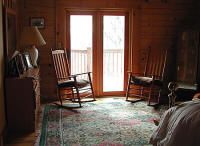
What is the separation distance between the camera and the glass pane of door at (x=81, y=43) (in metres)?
5.01

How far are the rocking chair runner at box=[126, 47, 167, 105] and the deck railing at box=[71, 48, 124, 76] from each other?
0.39 metres

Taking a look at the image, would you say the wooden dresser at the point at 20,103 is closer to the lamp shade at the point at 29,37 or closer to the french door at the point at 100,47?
the lamp shade at the point at 29,37

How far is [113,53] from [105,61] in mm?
243

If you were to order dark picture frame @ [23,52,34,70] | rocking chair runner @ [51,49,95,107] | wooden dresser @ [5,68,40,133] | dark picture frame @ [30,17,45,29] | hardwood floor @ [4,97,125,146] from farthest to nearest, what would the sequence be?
dark picture frame @ [30,17,45,29]
rocking chair runner @ [51,49,95,107]
dark picture frame @ [23,52,34,70]
wooden dresser @ [5,68,40,133]
hardwood floor @ [4,97,125,146]

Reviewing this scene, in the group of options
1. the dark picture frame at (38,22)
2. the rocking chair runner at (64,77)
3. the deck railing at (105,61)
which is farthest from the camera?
the deck railing at (105,61)

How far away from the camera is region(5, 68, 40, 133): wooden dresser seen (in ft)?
10.1

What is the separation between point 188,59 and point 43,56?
287cm

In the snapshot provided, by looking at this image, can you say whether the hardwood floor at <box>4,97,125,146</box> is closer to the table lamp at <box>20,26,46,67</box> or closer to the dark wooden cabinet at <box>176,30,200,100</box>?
the table lamp at <box>20,26,46,67</box>

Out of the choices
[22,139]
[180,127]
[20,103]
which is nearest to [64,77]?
[20,103]

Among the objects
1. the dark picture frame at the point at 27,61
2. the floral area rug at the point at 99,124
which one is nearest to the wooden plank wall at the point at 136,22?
the dark picture frame at the point at 27,61

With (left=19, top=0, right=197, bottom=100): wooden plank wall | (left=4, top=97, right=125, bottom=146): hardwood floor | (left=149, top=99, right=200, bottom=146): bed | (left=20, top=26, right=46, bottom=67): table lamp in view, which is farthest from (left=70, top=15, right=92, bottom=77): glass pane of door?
(left=149, top=99, right=200, bottom=146): bed

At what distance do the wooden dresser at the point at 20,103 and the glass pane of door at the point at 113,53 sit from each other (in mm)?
2356

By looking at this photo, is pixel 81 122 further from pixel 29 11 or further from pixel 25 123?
pixel 29 11

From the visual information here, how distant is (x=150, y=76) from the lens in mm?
4949
